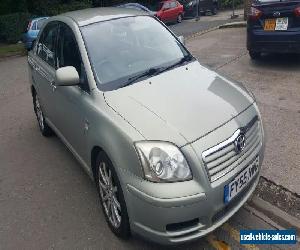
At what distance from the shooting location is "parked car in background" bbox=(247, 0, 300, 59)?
6.91m

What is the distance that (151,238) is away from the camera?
2.85 m

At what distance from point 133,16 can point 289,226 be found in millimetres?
2792

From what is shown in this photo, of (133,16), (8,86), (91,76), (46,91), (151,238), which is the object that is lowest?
(8,86)

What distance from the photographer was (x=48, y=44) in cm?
496

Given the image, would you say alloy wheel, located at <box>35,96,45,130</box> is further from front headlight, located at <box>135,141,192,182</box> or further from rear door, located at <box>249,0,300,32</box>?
rear door, located at <box>249,0,300,32</box>

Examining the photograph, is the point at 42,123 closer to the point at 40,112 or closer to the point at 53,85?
the point at 40,112

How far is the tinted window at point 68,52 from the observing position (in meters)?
3.79

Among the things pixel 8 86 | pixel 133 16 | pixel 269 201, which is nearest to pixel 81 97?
pixel 133 16

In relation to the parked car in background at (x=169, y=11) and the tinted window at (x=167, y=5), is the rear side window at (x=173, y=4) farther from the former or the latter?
the tinted window at (x=167, y=5)

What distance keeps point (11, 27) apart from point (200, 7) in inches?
488

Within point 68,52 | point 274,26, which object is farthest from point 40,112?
point 274,26

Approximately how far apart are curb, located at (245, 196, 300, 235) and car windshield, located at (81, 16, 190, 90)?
1.63 m

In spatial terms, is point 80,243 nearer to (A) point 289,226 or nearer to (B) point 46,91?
(A) point 289,226

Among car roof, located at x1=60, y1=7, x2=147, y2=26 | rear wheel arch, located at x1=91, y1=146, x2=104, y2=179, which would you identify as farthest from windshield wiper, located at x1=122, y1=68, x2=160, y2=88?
car roof, located at x1=60, y1=7, x2=147, y2=26
